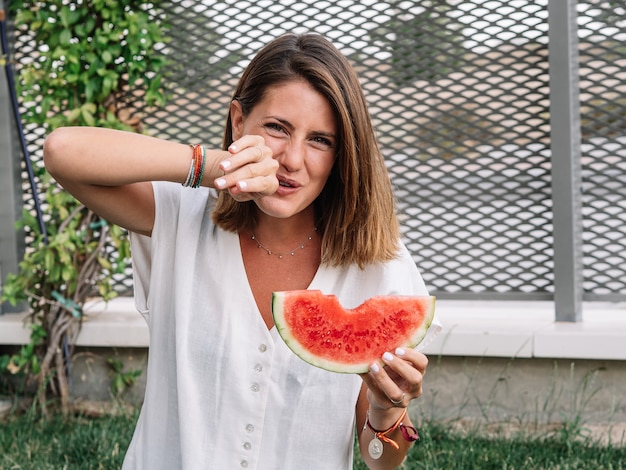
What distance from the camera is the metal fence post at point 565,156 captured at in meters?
4.23

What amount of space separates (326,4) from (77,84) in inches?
53.1

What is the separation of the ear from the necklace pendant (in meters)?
0.87

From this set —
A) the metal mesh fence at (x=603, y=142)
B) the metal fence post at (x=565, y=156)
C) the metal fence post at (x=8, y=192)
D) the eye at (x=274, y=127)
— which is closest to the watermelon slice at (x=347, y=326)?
the eye at (x=274, y=127)

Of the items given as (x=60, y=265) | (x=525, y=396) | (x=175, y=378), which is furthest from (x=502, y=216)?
(x=175, y=378)

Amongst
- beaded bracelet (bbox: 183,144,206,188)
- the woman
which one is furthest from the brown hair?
beaded bracelet (bbox: 183,144,206,188)

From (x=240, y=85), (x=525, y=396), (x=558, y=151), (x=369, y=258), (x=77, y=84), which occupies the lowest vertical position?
(x=525, y=396)

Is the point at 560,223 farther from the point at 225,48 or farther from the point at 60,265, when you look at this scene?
the point at 60,265

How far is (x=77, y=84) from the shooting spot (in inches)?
183

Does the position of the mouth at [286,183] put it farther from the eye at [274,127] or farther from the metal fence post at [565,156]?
the metal fence post at [565,156]

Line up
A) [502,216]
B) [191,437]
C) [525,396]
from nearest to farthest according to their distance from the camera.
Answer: [191,437] < [525,396] < [502,216]

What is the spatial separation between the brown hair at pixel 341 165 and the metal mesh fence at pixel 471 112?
6.97ft

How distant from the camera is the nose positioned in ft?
7.07

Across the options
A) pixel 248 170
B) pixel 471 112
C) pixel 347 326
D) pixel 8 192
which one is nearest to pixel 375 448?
pixel 347 326

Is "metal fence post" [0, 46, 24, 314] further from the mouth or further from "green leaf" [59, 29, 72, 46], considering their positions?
the mouth
